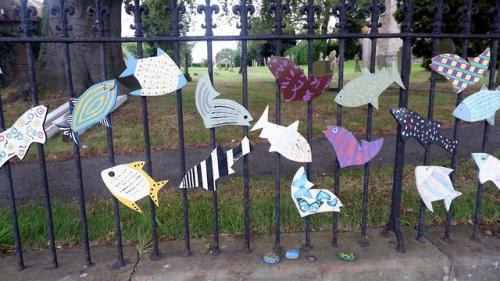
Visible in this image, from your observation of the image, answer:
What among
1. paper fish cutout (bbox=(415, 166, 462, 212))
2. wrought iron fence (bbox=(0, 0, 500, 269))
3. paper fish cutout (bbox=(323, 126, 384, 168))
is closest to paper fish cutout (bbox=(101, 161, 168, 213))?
wrought iron fence (bbox=(0, 0, 500, 269))

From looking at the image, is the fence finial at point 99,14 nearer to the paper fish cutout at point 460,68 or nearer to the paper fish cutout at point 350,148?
the paper fish cutout at point 350,148

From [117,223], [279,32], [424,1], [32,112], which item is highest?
[424,1]

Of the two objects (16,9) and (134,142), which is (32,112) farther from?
(134,142)

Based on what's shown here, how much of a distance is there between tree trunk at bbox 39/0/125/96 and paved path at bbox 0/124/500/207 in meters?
3.55

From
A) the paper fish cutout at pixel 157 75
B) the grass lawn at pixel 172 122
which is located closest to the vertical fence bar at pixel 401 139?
the paper fish cutout at pixel 157 75

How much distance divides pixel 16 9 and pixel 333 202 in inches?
84.5

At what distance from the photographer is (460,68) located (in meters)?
2.48

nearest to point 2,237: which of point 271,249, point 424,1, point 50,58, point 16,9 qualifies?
point 16,9

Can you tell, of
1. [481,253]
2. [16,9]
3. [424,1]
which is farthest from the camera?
[424,1]

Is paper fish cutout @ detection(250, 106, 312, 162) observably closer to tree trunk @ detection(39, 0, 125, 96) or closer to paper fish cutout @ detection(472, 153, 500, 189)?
paper fish cutout @ detection(472, 153, 500, 189)

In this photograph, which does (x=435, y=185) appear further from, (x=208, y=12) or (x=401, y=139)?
(x=208, y=12)

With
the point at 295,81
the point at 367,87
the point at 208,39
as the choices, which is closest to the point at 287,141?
the point at 295,81

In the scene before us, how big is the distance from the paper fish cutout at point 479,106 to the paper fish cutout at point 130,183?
1879mm

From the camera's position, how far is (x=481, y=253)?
2.65 metres
